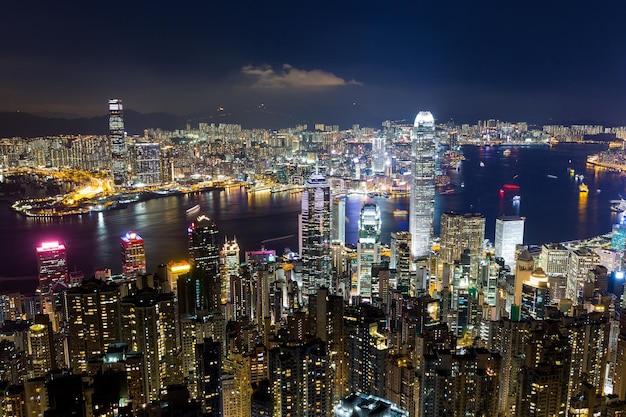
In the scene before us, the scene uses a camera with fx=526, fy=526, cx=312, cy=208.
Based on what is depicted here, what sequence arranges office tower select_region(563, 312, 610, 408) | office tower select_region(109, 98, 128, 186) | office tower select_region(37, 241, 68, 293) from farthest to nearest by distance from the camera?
office tower select_region(109, 98, 128, 186) → office tower select_region(37, 241, 68, 293) → office tower select_region(563, 312, 610, 408)

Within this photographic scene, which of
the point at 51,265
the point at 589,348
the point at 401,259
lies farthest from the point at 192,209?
the point at 589,348

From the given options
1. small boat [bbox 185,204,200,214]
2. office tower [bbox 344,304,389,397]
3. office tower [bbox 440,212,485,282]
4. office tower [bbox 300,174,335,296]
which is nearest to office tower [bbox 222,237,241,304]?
office tower [bbox 300,174,335,296]

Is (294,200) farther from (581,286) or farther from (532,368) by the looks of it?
(532,368)

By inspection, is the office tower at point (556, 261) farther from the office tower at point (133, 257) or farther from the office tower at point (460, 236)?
the office tower at point (133, 257)

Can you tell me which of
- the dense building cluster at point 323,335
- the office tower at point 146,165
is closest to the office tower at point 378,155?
the dense building cluster at point 323,335

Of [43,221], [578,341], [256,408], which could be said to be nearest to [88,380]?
[256,408]

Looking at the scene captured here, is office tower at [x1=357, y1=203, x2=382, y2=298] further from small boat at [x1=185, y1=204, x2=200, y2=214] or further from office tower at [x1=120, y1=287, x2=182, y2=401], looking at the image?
small boat at [x1=185, y1=204, x2=200, y2=214]
